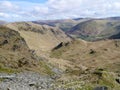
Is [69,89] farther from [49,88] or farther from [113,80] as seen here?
[113,80]

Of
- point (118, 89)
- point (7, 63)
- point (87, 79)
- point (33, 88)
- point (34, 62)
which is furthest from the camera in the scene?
point (34, 62)

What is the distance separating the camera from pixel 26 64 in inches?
6658

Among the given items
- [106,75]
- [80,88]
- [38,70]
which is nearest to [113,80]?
[106,75]

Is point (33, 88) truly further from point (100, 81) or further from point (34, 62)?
point (34, 62)

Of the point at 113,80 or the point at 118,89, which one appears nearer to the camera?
the point at 118,89

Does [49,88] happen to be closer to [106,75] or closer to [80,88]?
[80,88]

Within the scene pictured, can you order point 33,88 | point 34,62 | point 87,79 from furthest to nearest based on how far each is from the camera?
1. point 34,62
2. point 87,79
3. point 33,88

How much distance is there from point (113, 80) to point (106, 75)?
270 centimetres

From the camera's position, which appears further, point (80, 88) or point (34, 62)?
point (34, 62)

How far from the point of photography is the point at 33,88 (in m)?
89.3

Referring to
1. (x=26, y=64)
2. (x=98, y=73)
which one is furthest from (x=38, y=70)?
(x=98, y=73)

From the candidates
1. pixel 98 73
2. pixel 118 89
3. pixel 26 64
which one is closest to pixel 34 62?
pixel 26 64

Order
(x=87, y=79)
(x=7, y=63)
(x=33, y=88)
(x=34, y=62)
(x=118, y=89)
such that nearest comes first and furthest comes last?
1. (x=33, y=88)
2. (x=118, y=89)
3. (x=87, y=79)
4. (x=7, y=63)
5. (x=34, y=62)

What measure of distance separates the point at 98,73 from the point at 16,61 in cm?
6749
